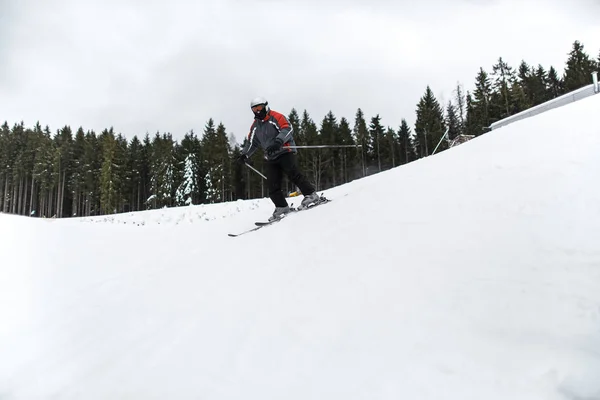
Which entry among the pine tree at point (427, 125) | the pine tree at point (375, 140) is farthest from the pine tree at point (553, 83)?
the pine tree at point (375, 140)

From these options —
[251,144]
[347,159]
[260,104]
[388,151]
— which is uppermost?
[388,151]

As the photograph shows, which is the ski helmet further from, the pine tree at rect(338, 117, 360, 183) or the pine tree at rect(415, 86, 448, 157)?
the pine tree at rect(415, 86, 448, 157)

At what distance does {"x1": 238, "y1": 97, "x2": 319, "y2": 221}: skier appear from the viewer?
6090mm

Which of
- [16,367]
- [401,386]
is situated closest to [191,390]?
[401,386]

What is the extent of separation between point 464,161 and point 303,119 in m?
51.4

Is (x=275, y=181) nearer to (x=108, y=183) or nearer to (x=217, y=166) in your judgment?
(x=217, y=166)

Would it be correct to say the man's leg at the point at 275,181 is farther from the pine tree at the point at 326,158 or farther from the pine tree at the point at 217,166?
the pine tree at the point at 217,166

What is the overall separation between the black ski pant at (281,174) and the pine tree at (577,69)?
45327mm

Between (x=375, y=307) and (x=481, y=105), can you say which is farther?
(x=481, y=105)

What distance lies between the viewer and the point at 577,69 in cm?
4072

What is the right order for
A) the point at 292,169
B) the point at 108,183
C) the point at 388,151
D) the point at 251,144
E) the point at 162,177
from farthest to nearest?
the point at 388,151 < the point at 162,177 < the point at 108,183 < the point at 251,144 < the point at 292,169

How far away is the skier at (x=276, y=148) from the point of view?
609 cm

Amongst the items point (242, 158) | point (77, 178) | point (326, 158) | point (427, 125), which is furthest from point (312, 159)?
point (242, 158)

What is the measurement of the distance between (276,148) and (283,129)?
380 millimetres
